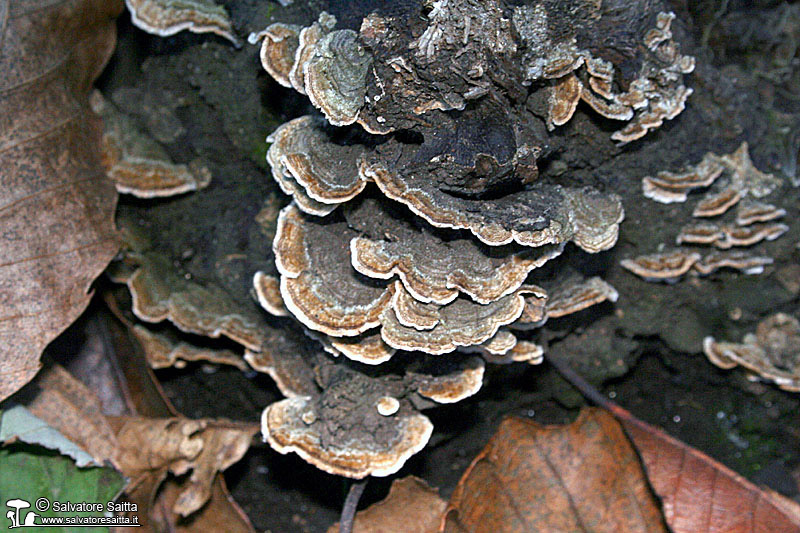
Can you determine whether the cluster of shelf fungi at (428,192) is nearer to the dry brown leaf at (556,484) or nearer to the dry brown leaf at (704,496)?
the dry brown leaf at (556,484)

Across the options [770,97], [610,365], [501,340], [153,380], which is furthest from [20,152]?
[770,97]

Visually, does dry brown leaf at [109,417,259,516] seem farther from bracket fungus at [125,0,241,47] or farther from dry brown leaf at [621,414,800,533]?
dry brown leaf at [621,414,800,533]

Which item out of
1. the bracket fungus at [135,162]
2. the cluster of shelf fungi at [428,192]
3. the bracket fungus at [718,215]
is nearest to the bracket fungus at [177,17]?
the cluster of shelf fungi at [428,192]

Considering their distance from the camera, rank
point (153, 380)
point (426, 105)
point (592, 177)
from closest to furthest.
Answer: point (426, 105), point (592, 177), point (153, 380)

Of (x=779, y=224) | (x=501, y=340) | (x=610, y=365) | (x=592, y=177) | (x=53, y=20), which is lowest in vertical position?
(x=610, y=365)

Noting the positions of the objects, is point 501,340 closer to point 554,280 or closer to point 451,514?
point 554,280
